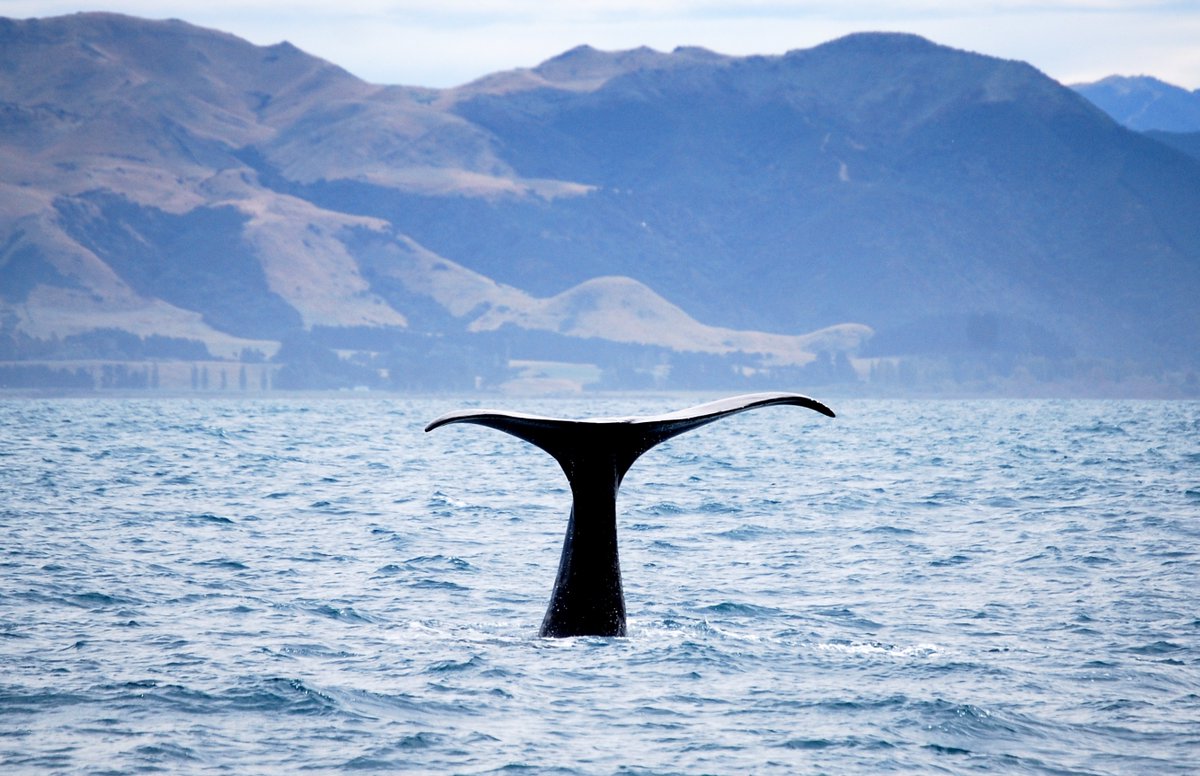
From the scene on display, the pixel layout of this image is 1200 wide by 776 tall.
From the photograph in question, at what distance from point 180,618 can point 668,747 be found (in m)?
6.80

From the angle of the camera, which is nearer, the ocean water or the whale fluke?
the ocean water

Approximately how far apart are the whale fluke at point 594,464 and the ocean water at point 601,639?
0.47 m

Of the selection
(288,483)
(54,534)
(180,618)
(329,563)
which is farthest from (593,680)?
(288,483)

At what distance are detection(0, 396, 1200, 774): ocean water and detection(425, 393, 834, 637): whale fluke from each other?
0.47 m

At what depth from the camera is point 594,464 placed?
12906 millimetres

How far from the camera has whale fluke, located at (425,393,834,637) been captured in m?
12.2

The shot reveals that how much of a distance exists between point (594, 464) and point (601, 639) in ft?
7.06

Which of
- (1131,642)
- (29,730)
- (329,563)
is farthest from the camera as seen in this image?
(329,563)

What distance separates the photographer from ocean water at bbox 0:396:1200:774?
11.0 metres

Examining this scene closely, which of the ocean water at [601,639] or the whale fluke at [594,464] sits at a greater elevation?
the whale fluke at [594,464]

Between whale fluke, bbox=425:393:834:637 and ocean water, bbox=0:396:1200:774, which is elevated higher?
whale fluke, bbox=425:393:834:637

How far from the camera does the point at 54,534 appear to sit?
2312cm

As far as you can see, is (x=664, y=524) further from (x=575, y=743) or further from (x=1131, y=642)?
(x=575, y=743)

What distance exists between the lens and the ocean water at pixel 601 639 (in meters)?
11.0
